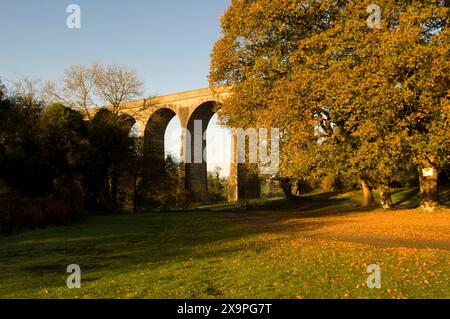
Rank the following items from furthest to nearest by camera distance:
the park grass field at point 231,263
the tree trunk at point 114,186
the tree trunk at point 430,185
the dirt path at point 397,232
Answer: the tree trunk at point 114,186 → the tree trunk at point 430,185 → the dirt path at point 397,232 → the park grass field at point 231,263

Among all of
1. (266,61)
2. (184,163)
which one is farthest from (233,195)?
(266,61)

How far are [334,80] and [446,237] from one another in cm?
792

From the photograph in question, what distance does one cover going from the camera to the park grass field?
277 inches

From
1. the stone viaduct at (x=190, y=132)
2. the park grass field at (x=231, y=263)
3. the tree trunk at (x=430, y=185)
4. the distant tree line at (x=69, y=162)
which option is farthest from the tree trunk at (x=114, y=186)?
the tree trunk at (x=430, y=185)

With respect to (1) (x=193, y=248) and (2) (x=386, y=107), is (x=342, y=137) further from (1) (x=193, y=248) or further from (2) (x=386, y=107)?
(1) (x=193, y=248)

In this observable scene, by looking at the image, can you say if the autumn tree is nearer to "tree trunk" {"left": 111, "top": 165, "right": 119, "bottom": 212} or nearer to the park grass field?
the park grass field

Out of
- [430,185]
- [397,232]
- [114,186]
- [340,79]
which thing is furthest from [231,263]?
[114,186]

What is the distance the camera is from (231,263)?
31.6 ft

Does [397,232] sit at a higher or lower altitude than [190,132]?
lower

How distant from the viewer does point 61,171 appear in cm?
2783

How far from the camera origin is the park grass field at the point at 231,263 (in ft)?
23.1

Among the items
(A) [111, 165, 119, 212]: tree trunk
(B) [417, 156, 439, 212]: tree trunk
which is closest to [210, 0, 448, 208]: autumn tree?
(B) [417, 156, 439, 212]: tree trunk

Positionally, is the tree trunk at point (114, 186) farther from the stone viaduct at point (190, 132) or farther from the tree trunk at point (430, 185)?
the tree trunk at point (430, 185)

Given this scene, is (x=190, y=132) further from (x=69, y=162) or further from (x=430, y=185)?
(x=430, y=185)
